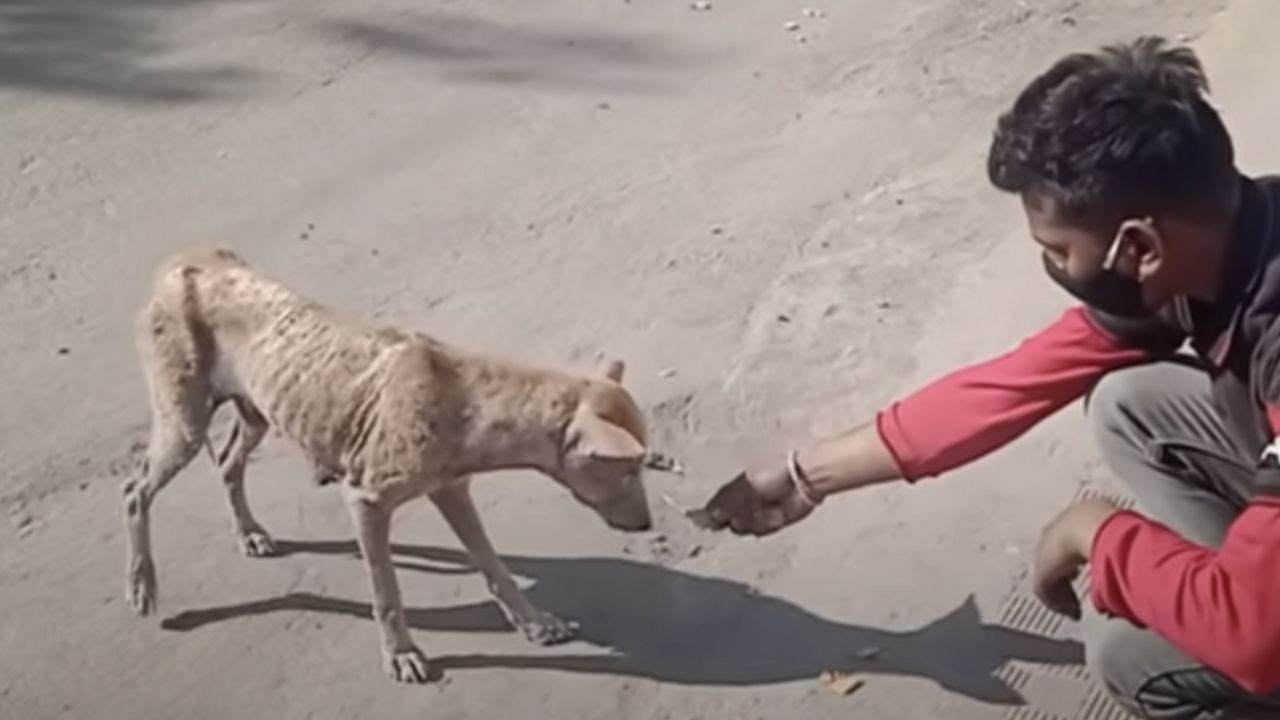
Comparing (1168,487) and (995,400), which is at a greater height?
(995,400)

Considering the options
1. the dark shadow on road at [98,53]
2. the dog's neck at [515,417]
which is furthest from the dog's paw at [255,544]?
the dark shadow on road at [98,53]

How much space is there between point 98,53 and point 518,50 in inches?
53.1

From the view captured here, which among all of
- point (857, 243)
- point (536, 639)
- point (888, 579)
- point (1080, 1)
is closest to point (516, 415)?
point (536, 639)


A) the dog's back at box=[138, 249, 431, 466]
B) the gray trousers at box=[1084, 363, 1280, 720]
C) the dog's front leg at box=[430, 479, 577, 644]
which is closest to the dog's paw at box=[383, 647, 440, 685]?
the dog's front leg at box=[430, 479, 577, 644]

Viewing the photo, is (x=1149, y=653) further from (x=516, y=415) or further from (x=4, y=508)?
(x=4, y=508)

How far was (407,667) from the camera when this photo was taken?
4.25m

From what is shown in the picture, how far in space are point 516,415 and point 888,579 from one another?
3.19ft

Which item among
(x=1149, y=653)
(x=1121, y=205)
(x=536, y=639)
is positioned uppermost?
(x=1121, y=205)

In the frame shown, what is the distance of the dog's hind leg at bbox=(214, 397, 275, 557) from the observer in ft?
14.8

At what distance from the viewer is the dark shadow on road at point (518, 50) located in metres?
6.72

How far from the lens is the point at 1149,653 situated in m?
3.48

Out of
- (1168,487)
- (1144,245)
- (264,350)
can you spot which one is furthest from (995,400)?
(264,350)

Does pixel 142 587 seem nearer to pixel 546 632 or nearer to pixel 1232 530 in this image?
pixel 546 632

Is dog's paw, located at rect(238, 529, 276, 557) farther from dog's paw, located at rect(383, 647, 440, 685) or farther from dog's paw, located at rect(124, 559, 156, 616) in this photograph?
dog's paw, located at rect(383, 647, 440, 685)
